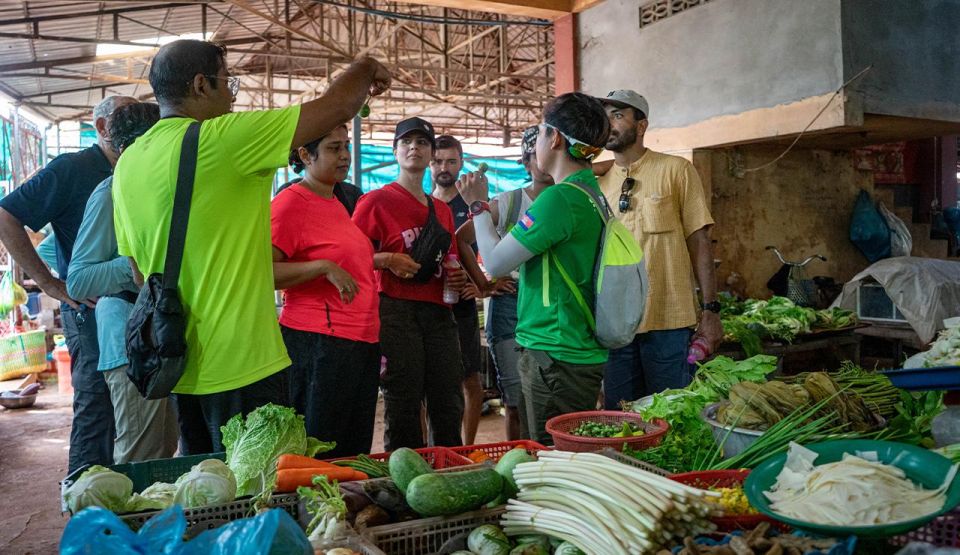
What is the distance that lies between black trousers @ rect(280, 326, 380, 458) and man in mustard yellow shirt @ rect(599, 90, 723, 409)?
1477mm

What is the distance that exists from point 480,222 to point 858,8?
3711 millimetres

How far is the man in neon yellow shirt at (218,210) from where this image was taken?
2453 mm

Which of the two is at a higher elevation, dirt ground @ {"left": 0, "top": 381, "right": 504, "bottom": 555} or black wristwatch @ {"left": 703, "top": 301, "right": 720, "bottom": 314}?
black wristwatch @ {"left": 703, "top": 301, "right": 720, "bottom": 314}

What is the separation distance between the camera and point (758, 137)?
18.7 feet

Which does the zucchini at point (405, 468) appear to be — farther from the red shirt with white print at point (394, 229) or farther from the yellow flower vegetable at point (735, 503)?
the red shirt with white print at point (394, 229)

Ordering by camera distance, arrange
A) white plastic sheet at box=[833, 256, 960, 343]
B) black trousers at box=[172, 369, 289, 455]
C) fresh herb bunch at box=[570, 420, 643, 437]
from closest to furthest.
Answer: black trousers at box=[172, 369, 289, 455]
fresh herb bunch at box=[570, 420, 643, 437]
white plastic sheet at box=[833, 256, 960, 343]

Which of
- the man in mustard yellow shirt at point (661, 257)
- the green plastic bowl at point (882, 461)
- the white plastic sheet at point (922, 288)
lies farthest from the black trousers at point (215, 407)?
the white plastic sheet at point (922, 288)

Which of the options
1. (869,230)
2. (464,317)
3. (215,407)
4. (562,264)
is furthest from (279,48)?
(215,407)

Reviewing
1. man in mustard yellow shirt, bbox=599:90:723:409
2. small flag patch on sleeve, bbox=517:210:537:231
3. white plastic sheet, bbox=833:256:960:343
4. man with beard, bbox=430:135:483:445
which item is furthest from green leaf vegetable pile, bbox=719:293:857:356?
small flag patch on sleeve, bbox=517:210:537:231

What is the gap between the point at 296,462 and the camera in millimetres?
2314

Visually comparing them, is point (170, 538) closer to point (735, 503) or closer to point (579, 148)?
point (735, 503)

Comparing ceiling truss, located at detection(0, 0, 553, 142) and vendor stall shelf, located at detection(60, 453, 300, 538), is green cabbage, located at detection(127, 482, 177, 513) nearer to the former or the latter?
vendor stall shelf, located at detection(60, 453, 300, 538)

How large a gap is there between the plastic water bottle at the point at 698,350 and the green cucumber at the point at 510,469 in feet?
6.88

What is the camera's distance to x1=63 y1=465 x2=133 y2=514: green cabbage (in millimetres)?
2068
